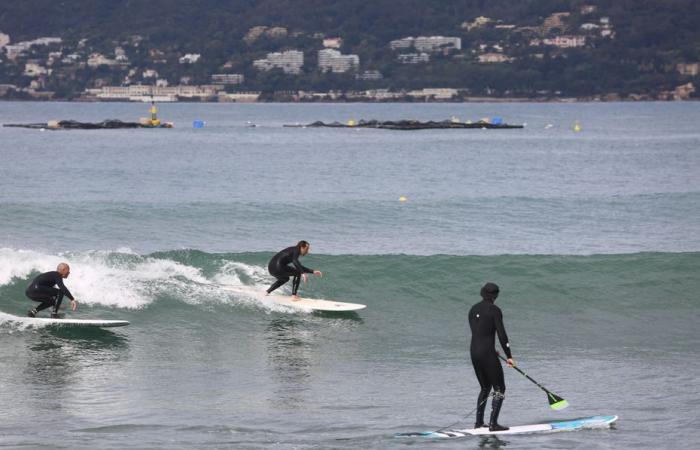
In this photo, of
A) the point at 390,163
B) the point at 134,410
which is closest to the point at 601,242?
the point at 134,410

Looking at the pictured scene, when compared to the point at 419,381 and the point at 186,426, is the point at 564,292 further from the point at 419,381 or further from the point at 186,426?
the point at 186,426

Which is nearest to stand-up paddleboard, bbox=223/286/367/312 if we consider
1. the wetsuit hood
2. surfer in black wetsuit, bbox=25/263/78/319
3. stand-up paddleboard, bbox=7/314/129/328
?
stand-up paddleboard, bbox=7/314/129/328

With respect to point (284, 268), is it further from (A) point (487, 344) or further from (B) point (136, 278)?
(A) point (487, 344)

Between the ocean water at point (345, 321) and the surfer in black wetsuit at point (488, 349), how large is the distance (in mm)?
629

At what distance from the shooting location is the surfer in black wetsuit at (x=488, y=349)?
15.8m

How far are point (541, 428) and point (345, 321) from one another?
800 cm

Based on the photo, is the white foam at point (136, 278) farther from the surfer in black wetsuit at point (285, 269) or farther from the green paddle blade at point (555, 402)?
the green paddle blade at point (555, 402)

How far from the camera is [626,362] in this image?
2044cm

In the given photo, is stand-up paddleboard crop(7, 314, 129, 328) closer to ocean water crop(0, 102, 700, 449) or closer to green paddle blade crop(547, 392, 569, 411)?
ocean water crop(0, 102, 700, 449)

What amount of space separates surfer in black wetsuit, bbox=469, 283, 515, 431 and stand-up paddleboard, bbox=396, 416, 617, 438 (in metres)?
0.14

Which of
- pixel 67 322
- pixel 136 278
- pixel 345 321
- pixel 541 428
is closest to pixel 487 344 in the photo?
pixel 541 428

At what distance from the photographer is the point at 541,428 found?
52.8 feet

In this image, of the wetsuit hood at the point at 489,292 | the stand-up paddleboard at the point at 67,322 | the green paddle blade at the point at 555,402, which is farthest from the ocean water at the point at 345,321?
the wetsuit hood at the point at 489,292

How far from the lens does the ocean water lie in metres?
16.6
